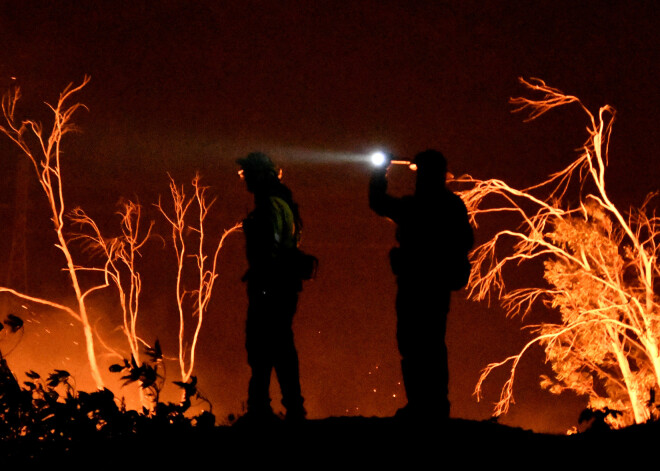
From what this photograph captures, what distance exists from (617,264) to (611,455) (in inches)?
539

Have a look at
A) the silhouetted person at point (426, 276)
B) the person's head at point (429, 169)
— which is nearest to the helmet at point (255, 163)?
the silhouetted person at point (426, 276)

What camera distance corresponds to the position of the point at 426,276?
14.5 ft

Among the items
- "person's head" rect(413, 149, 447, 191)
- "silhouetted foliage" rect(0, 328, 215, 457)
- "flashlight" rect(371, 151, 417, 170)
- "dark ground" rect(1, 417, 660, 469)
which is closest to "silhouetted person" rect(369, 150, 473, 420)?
"person's head" rect(413, 149, 447, 191)

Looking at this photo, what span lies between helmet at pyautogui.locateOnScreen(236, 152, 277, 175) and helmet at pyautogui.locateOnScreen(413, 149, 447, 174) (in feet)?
3.42

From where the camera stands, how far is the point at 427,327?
174 inches

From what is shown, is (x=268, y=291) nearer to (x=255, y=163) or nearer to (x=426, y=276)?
(x=255, y=163)

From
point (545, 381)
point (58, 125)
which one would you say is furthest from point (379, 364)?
point (58, 125)

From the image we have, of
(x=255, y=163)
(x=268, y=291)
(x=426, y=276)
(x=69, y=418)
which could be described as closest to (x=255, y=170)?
(x=255, y=163)

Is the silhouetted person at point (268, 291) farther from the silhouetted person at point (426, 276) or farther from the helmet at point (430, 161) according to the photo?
the helmet at point (430, 161)

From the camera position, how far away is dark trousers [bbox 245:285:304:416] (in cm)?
480

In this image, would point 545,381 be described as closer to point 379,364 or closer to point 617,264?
point 617,264

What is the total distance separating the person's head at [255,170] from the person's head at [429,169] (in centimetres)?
104

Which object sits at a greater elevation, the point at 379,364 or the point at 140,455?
the point at 140,455

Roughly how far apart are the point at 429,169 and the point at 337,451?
1.77m
